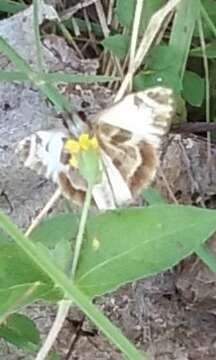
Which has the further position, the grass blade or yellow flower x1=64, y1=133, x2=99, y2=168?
the grass blade

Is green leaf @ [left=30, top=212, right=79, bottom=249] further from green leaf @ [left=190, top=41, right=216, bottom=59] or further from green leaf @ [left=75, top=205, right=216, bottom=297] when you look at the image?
green leaf @ [left=190, top=41, right=216, bottom=59]

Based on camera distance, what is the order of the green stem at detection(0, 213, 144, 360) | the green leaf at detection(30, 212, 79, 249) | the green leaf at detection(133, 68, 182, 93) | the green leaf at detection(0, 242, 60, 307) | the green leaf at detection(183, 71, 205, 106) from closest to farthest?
the green stem at detection(0, 213, 144, 360)
the green leaf at detection(0, 242, 60, 307)
the green leaf at detection(30, 212, 79, 249)
the green leaf at detection(133, 68, 182, 93)
the green leaf at detection(183, 71, 205, 106)

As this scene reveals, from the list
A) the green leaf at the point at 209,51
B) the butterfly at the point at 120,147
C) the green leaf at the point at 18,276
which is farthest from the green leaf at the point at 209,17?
the green leaf at the point at 18,276

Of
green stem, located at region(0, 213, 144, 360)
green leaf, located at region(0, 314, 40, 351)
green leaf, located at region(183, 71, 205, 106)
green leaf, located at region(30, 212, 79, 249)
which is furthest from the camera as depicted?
green leaf, located at region(183, 71, 205, 106)

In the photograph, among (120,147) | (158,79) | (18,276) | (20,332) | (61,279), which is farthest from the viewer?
(158,79)

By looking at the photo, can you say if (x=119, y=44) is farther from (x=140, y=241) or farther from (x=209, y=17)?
(x=140, y=241)

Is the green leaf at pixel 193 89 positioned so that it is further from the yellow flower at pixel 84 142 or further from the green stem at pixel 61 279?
the green stem at pixel 61 279

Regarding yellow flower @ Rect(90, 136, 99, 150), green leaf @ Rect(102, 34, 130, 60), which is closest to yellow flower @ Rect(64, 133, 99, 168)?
yellow flower @ Rect(90, 136, 99, 150)

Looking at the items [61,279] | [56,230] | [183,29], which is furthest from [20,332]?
[183,29]
